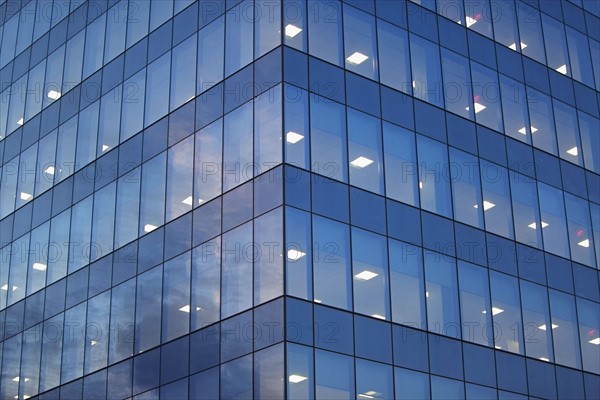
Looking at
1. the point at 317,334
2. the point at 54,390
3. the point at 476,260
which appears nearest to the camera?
the point at 317,334

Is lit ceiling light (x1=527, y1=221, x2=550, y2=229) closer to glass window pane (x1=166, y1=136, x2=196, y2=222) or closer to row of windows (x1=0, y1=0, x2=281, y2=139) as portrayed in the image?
row of windows (x1=0, y1=0, x2=281, y2=139)

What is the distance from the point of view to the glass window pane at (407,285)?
110ft

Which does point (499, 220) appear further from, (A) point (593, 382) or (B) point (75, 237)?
(B) point (75, 237)

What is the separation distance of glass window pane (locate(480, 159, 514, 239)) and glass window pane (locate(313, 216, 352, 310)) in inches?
304

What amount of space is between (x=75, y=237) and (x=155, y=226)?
5.98m

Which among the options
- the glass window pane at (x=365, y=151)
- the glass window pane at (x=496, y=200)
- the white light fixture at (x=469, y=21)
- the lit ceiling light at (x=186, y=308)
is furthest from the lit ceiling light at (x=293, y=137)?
the white light fixture at (x=469, y=21)

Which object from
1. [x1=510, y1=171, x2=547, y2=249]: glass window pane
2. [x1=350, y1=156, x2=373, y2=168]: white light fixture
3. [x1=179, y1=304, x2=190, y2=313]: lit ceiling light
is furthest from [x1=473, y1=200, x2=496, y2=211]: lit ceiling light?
[x1=179, y1=304, x2=190, y2=313]: lit ceiling light

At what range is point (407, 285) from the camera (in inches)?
1341

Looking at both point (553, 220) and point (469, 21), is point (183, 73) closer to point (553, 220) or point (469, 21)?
point (469, 21)

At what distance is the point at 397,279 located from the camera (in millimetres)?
33844

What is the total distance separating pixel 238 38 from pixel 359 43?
4.49 m

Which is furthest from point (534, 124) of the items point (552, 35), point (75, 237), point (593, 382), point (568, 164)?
point (75, 237)

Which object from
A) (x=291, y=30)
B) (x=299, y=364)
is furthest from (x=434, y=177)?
(x=299, y=364)

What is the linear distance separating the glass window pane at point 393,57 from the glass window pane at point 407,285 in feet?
21.7
